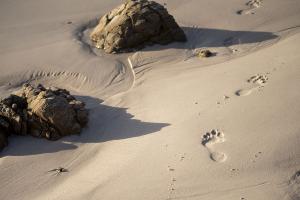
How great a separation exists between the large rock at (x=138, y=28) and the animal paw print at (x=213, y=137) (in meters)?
2.85

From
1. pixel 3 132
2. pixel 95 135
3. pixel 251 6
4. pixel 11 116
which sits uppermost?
pixel 251 6

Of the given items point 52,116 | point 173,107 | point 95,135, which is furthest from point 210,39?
point 52,116

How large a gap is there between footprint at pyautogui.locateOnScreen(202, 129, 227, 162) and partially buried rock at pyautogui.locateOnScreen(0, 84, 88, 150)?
1.65m

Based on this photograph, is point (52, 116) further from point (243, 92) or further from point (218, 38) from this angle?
point (218, 38)

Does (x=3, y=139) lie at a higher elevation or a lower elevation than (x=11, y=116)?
lower

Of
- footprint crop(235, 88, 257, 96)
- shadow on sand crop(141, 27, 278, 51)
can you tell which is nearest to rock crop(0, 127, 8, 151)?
shadow on sand crop(141, 27, 278, 51)

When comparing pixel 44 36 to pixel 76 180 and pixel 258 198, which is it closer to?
pixel 76 180

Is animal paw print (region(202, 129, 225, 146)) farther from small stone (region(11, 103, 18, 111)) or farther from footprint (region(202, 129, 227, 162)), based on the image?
small stone (region(11, 103, 18, 111))

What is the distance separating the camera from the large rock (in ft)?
22.4

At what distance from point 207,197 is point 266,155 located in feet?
2.42

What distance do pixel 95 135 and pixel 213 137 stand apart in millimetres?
1517

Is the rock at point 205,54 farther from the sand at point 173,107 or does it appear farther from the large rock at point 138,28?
the large rock at point 138,28

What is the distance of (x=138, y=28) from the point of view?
6.82 meters

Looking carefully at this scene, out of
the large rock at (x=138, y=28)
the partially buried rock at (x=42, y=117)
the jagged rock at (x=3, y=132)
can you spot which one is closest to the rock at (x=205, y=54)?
the large rock at (x=138, y=28)
